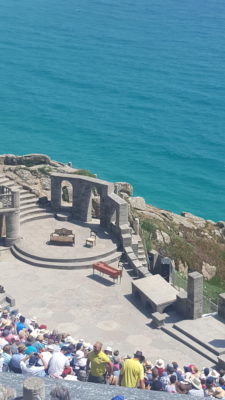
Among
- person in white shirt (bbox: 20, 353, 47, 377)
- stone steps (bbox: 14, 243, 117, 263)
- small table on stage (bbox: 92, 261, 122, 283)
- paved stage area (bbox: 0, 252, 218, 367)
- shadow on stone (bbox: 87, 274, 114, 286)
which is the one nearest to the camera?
person in white shirt (bbox: 20, 353, 47, 377)

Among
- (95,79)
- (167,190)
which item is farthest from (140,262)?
(95,79)

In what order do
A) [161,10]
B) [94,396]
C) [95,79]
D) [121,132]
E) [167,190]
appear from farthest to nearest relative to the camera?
[161,10] → [95,79] → [121,132] → [167,190] → [94,396]

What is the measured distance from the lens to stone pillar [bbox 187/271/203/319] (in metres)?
37.1

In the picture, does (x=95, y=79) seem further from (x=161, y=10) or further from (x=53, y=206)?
(x=53, y=206)

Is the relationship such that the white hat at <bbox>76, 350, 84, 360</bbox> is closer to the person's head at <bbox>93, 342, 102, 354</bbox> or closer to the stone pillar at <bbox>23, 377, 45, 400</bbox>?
the person's head at <bbox>93, 342, 102, 354</bbox>

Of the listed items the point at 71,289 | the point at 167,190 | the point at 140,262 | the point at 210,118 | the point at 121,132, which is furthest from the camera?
the point at 210,118

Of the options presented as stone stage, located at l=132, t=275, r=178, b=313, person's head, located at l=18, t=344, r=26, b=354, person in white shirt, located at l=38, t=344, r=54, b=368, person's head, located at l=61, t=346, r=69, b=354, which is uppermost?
person's head, located at l=18, t=344, r=26, b=354

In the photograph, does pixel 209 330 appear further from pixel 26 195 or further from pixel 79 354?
pixel 26 195

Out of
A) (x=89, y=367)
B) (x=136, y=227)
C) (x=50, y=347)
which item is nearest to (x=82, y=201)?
(x=136, y=227)

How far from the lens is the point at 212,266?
5262 centimetres

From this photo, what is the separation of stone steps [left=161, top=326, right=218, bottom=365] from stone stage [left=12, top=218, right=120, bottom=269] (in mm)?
8166

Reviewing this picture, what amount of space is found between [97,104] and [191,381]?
97.8 m

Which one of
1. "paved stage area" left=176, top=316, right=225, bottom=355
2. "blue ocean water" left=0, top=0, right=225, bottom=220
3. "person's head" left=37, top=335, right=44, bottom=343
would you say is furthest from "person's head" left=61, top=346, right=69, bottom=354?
"blue ocean water" left=0, top=0, right=225, bottom=220

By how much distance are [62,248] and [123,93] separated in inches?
3387
